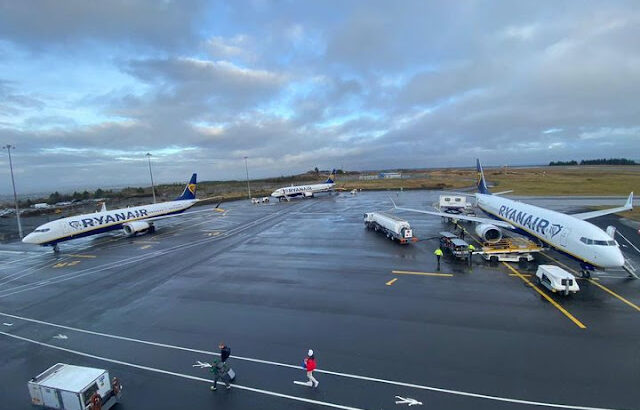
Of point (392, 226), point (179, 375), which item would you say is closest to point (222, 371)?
point (179, 375)

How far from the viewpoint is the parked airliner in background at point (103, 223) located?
119 ft

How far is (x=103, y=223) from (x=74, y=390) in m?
37.8

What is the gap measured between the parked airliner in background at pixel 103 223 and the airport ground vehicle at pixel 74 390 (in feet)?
107

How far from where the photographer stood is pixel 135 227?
1716 inches

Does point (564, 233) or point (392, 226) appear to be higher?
point (564, 233)

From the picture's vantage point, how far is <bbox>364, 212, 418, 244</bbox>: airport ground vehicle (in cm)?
3444

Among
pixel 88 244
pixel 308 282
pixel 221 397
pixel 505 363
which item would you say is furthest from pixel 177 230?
pixel 505 363

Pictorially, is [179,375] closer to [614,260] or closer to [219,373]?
[219,373]

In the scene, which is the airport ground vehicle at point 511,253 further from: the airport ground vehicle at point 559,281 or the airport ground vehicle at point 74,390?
the airport ground vehicle at point 74,390

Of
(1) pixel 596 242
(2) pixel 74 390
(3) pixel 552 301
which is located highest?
(1) pixel 596 242

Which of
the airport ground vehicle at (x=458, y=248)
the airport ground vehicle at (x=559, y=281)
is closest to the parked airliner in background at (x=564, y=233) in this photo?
the airport ground vehicle at (x=559, y=281)

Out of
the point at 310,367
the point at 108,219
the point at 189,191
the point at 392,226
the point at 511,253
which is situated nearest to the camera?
the point at 310,367

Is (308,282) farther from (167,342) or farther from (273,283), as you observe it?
(167,342)

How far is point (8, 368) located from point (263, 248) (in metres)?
22.6
